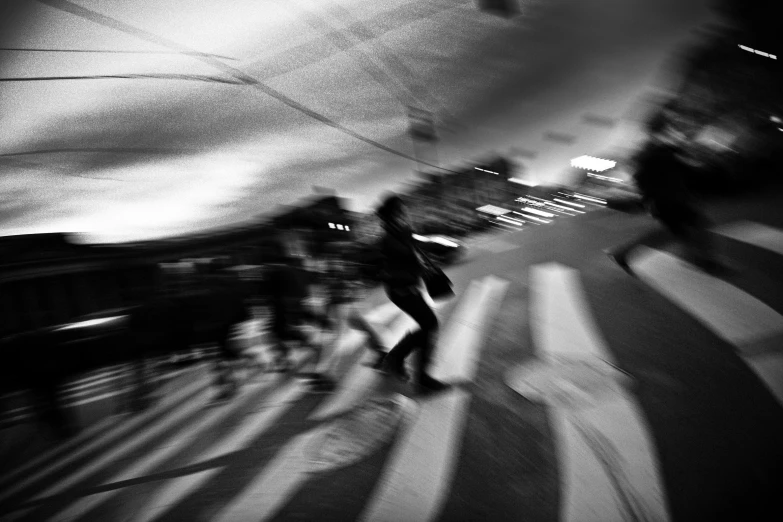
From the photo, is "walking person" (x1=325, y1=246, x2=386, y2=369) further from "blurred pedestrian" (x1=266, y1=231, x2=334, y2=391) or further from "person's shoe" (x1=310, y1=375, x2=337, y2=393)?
"person's shoe" (x1=310, y1=375, x2=337, y2=393)

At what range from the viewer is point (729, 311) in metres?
4.00

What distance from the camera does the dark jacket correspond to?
13.8ft

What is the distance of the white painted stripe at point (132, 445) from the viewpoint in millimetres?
3873

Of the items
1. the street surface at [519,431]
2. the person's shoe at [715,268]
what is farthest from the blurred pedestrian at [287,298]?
the person's shoe at [715,268]

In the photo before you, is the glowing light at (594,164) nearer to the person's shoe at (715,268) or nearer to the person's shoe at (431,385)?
the person's shoe at (715,268)

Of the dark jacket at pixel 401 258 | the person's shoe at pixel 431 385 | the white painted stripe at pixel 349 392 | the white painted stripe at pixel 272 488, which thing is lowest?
the white painted stripe at pixel 349 392

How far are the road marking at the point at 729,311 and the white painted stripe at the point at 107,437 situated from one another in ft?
19.1

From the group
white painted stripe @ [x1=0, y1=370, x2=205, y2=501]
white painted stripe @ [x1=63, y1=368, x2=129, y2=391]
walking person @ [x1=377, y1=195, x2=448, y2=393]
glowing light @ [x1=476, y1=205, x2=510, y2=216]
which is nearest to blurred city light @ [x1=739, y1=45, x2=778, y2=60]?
walking person @ [x1=377, y1=195, x2=448, y2=393]

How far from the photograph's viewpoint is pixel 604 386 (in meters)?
3.35

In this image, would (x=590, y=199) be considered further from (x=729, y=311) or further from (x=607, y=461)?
(x=607, y=461)

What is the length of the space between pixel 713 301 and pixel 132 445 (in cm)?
587

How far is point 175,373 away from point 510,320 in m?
6.42

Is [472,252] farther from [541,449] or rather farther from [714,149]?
[541,449]


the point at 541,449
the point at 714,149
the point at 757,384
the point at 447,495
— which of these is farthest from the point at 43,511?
the point at 714,149
